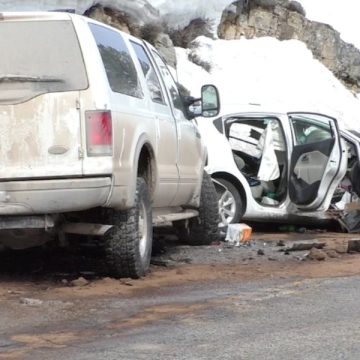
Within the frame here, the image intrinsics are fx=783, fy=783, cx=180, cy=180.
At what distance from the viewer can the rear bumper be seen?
599 centimetres

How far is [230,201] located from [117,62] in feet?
14.6

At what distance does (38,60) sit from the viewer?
6176mm

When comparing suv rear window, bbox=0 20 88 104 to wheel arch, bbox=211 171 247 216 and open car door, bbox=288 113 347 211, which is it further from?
open car door, bbox=288 113 347 211

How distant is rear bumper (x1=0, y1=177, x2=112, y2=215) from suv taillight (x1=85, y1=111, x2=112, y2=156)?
233mm

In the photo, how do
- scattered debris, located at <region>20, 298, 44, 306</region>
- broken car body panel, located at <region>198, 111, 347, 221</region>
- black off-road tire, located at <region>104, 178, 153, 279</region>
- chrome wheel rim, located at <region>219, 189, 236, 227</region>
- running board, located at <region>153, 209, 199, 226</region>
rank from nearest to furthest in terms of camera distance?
1. scattered debris, located at <region>20, 298, 44, 306</region>
2. black off-road tire, located at <region>104, 178, 153, 279</region>
3. running board, located at <region>153, 209, 199, 226</region>
4. chrome wheel rim, located at <region>219, 189, 236, 227</region>
5. broken car body panel, located at <region>198, 111, 347, 221</region>

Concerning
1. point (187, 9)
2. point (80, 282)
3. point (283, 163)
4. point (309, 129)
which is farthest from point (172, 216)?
point (187, 9)

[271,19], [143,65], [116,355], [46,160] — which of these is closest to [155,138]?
[143,65]

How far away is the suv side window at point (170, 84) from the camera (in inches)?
328

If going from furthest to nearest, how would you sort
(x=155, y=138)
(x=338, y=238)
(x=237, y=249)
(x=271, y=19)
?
(x=271, y=19)
(x=338, y=238)
(x=237, y=249)
(x=155, y=138)

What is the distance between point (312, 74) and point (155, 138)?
18.8 metres

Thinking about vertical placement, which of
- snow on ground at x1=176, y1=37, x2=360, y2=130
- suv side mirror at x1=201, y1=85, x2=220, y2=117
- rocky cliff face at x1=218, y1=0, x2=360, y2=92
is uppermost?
rocky cliff face at x1=218, y1=0, x2=360, y2=92

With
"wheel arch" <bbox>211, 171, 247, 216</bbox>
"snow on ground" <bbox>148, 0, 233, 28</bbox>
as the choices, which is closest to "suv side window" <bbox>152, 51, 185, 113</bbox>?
"wheel arch" <bbox>211, 171, 247, 216</bbox>

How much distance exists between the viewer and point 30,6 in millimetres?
17266

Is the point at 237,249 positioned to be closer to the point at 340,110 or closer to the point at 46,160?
the point at 46,160
